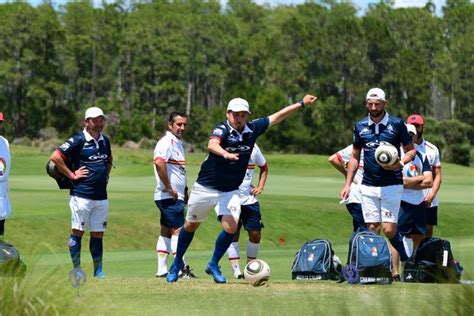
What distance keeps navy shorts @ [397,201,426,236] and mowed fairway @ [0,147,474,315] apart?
97cm

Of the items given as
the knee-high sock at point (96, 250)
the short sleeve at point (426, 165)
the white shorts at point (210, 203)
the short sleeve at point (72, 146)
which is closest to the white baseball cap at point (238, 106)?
the white shorts at point (210, 203)

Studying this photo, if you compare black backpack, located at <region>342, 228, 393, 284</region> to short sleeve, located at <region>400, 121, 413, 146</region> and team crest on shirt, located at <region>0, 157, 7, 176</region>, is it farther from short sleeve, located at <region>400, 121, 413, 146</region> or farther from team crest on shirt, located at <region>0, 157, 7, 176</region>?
team crest on shirt, located at <region>0, 157, 7, 176</region>

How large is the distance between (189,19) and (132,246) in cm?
10557

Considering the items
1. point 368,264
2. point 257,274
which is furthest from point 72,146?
point 368,264

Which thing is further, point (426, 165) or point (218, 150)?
point (426, 165)

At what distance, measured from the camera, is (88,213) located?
48.0ft

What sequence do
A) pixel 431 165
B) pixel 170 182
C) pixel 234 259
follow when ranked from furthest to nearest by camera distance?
pixel 431 165 → pixel 234 259 → pixel 170 182

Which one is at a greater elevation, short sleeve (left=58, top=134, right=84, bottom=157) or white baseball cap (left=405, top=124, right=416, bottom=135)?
white baseball cap (left=405, top=124, right=416, bottom=135)

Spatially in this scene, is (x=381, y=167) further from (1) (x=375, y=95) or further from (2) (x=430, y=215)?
(2) (x=430, y=215)

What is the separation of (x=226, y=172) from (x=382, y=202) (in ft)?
6.50

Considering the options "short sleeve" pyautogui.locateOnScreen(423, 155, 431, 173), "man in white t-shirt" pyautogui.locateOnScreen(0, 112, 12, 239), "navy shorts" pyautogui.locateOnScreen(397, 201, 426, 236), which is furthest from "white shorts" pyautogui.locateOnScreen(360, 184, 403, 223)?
"man in white t-shirt" pyautogui.locateOnScreen(0, 112, 12, 239)

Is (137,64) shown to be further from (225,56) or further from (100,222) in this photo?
(100,222)

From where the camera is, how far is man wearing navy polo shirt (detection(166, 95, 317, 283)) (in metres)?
13.1

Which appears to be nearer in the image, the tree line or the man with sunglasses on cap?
the man with sunglasses on cap
